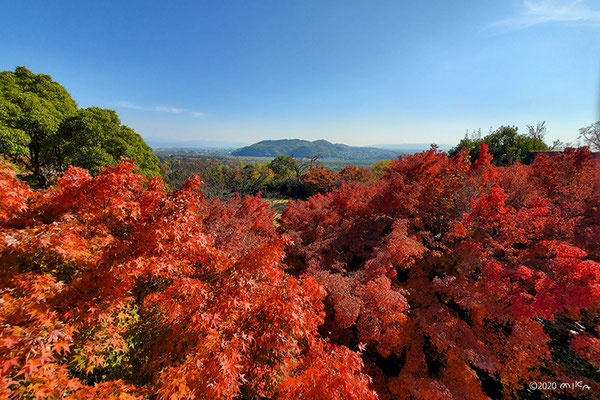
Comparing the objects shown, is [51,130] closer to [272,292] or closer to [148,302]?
[148,302]

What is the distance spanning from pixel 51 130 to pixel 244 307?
61.6ft

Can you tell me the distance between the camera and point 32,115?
1386cm

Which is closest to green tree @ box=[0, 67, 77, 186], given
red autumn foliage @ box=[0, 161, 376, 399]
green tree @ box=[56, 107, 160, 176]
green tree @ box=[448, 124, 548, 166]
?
green tree @ box=[56, 107, 160, 176]

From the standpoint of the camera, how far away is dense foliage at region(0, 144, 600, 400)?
4129mm

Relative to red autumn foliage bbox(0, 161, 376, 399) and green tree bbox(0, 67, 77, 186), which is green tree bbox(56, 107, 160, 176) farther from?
red autumn foliage bbox(0, 161, 376, 399)

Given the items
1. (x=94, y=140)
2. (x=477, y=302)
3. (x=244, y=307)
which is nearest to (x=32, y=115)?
(x=94, y=140)

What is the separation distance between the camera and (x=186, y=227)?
5.14 m

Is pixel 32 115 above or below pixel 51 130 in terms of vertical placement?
above

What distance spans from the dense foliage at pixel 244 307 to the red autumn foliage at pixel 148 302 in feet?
0.11

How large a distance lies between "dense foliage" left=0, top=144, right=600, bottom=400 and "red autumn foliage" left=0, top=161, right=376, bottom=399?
3 centimetres

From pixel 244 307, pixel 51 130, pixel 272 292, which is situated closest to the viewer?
pixel 244 307

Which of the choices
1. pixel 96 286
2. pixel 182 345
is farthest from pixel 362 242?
pixel 96 286

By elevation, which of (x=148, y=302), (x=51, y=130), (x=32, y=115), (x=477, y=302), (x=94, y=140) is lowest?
(x=477, y=302)

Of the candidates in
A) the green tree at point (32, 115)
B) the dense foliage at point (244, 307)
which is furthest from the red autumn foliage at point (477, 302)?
the green tree at point (32, 115)
